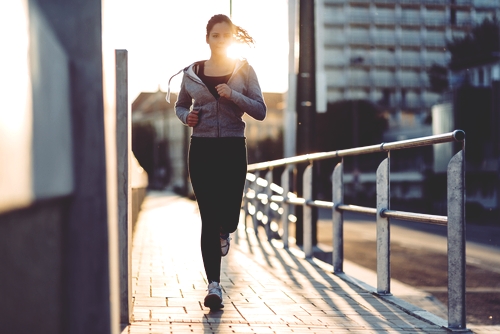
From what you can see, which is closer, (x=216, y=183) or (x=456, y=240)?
(x=456, y=240)

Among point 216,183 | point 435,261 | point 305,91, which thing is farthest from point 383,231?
point 435,261

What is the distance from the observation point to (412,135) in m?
71.0

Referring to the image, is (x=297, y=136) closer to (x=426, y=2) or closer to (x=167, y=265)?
(x=167, y=265)

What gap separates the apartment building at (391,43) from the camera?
87.7m

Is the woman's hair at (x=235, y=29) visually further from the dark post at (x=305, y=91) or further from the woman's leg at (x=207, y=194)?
the dark post at (x=305, y=91)

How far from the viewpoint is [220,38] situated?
427cm

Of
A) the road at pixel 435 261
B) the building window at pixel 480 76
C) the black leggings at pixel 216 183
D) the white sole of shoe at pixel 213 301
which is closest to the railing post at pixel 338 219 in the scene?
the road at pixel 435 261

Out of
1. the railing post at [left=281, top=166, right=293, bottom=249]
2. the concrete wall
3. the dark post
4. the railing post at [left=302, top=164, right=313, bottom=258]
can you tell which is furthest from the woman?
the dark post

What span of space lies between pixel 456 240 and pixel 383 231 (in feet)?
3.66

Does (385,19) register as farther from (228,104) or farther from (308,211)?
(228,104)

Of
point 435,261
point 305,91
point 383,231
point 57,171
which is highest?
point 305,91

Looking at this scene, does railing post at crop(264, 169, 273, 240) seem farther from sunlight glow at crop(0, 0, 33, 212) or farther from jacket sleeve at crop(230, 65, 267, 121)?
sunlight glow at crop(0, 0, 33, 212)

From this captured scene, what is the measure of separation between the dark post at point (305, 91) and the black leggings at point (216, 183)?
6120mm

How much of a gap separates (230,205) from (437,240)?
57.5 feet
